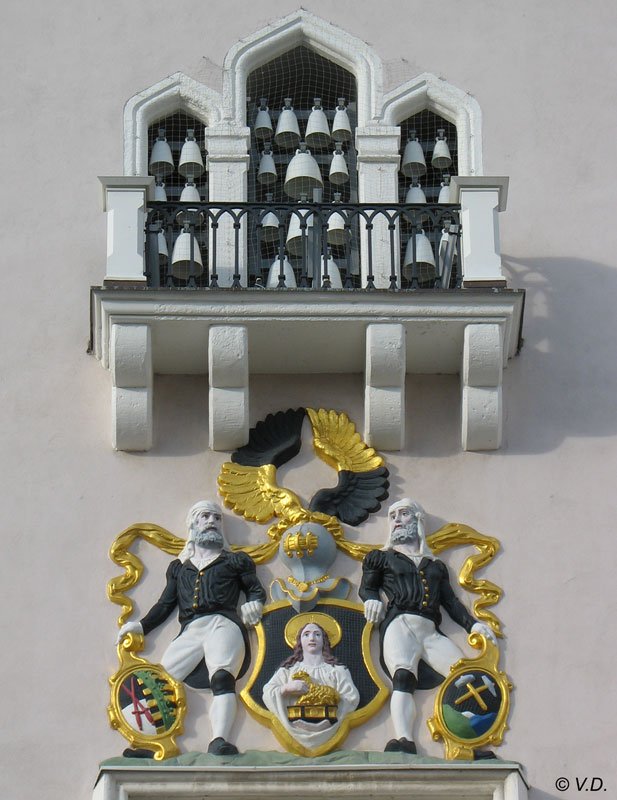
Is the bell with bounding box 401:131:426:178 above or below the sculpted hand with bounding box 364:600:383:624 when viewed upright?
above

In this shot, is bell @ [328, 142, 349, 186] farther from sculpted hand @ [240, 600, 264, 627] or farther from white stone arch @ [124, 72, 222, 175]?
sculpted hand @ [240, 600, 264, 627]

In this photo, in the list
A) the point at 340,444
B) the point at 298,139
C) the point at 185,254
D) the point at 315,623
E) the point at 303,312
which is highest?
the point at 298,139

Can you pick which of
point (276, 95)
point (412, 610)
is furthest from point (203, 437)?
point (276, 95)

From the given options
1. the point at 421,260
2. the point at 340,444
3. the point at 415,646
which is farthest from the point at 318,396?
the point at 415,646

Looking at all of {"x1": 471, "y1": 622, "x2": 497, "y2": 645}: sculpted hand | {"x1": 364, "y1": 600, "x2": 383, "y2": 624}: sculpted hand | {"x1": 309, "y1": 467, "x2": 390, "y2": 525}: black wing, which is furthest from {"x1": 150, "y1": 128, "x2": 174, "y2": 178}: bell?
{"x1": 471, "y1": 622, "x2": 497, "y2": 645}: sculpted hand

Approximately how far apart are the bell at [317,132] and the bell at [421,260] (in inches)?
34.4

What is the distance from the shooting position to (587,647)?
1117 cm

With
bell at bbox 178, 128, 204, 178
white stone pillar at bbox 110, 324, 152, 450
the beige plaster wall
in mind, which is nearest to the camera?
the beige plaster wall

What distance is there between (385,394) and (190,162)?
1.73 meters

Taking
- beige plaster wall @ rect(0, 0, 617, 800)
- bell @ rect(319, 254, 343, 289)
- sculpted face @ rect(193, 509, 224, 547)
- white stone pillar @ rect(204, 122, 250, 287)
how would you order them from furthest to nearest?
white stone pillar @ rect(204, 122, 250, 287), bell @ rect(319, 254, 343, 289), sculpted face @ rect(193, 509, 224, 547), beige plaster wall @ rect(0, 0, 617, 800)

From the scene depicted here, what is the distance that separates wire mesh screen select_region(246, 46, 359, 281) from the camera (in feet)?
40.8

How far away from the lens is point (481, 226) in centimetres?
1195

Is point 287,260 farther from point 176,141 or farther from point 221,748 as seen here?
point 221,748

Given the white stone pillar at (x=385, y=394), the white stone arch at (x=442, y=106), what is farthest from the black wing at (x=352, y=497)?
the white stone arch at (x=442, y=106)
